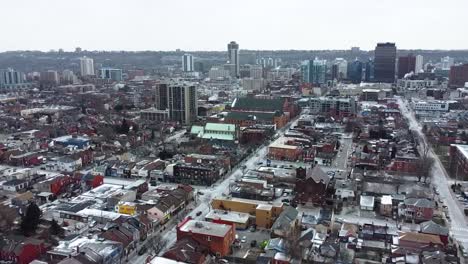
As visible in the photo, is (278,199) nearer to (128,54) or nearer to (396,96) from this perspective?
(396,96)

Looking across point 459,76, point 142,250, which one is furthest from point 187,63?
point 142,250

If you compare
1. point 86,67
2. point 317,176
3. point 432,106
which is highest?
point 86,67

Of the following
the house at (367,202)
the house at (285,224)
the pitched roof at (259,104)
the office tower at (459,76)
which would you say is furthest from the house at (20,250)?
the office tower at (459,76)

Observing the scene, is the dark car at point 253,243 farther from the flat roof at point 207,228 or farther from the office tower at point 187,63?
the office tower at point 187,63

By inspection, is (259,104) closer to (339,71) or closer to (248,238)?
(248,238)

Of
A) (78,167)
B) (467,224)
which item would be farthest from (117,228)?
(467,224)

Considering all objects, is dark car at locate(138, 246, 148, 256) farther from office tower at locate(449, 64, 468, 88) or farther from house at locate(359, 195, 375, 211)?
office tower at locate(449, 64, 468, 88)
